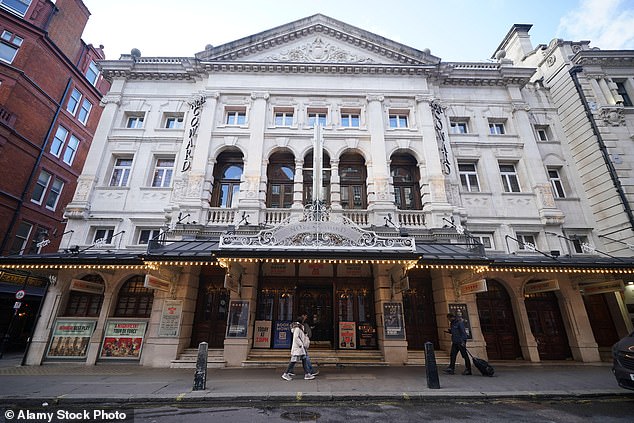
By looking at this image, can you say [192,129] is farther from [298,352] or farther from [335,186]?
[298,352]

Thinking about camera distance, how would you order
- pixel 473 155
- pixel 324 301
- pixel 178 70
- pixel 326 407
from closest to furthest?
pixel 326 407 < pixel 324 301 < pixel 473 155 < pixel 178 70

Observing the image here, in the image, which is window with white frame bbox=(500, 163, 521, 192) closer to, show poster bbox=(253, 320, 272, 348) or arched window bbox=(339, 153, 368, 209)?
arched window bbox=(339, 153, 368, 209)

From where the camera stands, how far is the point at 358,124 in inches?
685

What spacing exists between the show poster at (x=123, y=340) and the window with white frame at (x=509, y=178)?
21244 mm

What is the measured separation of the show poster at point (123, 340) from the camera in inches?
514

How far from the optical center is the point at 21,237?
19.6 meters

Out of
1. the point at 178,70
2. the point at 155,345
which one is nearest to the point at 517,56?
the point at 178,70

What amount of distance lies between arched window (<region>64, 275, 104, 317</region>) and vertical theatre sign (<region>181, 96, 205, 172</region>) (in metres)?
7.61

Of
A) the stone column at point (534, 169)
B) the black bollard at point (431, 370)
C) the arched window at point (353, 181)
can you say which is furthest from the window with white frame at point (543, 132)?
the black bollard at point (431, 370)

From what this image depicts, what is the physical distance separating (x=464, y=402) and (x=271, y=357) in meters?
8.04

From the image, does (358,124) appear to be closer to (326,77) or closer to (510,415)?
(326,77)

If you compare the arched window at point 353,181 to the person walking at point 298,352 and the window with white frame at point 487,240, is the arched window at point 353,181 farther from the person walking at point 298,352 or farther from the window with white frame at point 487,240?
the person walking at point 298,352

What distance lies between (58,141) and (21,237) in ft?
26.5

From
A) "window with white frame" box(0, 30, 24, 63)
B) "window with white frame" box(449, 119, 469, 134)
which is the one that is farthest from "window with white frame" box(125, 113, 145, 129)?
"window with white frame" box(449, 119, 469, 134)
